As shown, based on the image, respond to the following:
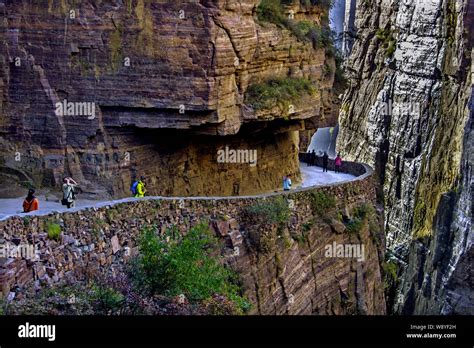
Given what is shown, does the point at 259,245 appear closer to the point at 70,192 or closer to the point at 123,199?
the point at 123,199

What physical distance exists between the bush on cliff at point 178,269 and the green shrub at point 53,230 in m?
1.88

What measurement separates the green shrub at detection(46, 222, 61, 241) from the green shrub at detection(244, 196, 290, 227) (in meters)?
7.67

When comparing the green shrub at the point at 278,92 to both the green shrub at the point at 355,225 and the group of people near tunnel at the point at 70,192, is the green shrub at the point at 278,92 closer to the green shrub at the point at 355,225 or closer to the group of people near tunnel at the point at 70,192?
the group of people near tunnel at the point at 70,192

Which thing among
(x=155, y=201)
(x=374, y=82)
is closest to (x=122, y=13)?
(x=155, y=201)

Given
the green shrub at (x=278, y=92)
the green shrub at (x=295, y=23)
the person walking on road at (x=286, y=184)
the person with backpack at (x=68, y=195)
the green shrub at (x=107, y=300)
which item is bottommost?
the person walking on road at (x=286, y=184)

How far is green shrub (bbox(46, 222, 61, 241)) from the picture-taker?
71.2ft

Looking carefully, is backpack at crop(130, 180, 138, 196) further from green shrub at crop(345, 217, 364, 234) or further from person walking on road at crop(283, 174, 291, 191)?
green shrub at crop(345, 217, 364, 234)

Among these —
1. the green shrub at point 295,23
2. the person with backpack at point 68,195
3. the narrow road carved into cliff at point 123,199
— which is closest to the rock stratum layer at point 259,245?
the narrow road carved into cliff at point 123,199

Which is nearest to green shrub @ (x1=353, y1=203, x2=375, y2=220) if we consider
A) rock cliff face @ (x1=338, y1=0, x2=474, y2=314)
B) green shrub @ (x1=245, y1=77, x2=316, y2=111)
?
green shrub @ (x1=245, y1=77, x2=316, y2=111)

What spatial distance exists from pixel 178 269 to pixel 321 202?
10.4 metres

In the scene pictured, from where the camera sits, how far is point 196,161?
106ft

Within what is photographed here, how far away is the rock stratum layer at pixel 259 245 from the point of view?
21375mm

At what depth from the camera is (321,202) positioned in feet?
105

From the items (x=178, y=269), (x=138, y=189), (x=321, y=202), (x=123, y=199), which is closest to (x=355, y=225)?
(x=321, y=202)
